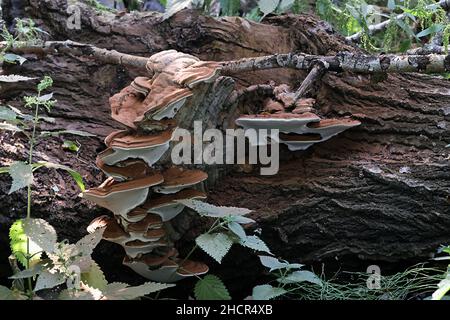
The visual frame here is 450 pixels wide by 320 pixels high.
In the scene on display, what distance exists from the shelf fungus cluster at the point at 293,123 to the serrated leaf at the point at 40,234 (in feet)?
3.76

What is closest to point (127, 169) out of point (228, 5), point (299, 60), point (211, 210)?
point (211, 210)

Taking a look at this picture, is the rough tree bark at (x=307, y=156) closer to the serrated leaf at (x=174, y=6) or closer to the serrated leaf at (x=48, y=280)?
the serrated leaf at (x=174, y=6)

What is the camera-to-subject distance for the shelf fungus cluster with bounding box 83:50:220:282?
8.24 ft

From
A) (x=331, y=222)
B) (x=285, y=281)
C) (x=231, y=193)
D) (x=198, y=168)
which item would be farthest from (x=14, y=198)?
(x=331, y=222)

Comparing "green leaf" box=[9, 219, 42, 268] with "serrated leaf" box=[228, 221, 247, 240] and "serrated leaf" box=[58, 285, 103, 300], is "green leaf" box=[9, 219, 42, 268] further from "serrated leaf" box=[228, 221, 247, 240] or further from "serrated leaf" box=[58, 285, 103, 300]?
"serrated leaf" box=[228, 221, 247, 240]

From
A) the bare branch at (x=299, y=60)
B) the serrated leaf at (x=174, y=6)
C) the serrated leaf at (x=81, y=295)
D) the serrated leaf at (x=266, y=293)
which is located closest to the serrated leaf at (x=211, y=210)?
the serrated leaf at (x=266, y=293)

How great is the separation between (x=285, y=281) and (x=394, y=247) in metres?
0.72

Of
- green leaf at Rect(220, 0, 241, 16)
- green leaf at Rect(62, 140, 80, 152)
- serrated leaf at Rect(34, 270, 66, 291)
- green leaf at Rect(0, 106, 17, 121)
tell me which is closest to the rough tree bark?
green leaf at Rect(62, 140, 80, 152)

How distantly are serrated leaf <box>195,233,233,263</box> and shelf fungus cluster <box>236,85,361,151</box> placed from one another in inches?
26.0

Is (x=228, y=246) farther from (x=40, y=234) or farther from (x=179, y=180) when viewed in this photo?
(x=40, y=234)

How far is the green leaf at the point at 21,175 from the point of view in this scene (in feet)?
7.48

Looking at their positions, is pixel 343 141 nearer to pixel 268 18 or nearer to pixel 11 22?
pixel 268 18

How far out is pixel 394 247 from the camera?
2896mm

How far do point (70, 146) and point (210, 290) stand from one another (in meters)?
1.30
